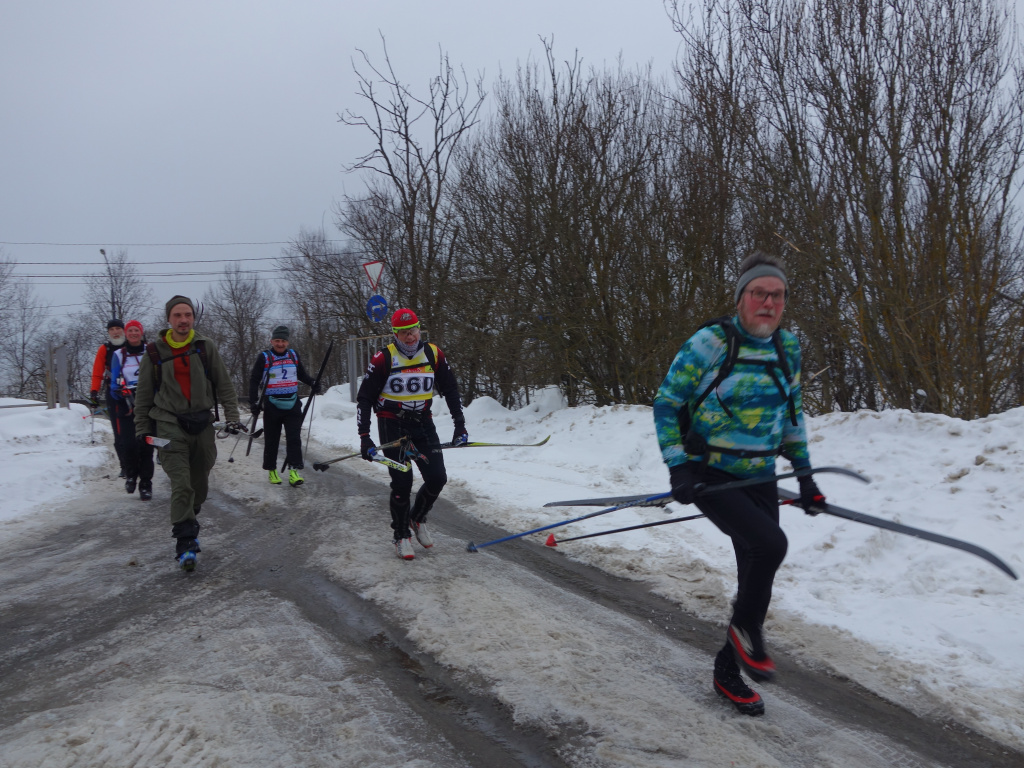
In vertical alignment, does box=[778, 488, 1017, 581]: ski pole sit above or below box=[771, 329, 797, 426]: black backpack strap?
below

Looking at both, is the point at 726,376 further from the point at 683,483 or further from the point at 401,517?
the point at 401,517

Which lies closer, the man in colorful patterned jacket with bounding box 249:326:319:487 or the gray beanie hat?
the gray beanie hat

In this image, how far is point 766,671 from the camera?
10.6 feet

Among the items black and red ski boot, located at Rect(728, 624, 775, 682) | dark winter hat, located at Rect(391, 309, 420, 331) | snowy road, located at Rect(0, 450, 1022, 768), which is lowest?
snowy road, located at Rect(0, 450, 1022, 768)

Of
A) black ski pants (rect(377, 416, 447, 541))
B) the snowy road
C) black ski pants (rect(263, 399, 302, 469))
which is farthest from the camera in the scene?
black ski pants (rect(263, 399, 302, 469))

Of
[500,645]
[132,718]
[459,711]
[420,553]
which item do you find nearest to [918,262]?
[420,553]

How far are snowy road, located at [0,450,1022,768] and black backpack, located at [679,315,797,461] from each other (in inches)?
48.4

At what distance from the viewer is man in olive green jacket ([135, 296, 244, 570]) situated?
575 cm

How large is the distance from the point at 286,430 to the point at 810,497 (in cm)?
751

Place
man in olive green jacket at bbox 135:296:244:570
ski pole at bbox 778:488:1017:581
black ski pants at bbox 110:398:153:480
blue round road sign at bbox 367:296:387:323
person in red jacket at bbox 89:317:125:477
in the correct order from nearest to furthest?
ski pole at bbox 778:488:1017:581 < man in olive green jacket at bbox 135:296:244:570 < black ski pants at bbox 110:398:153:480 < person in red jacket at bbox 89:317:125:477 < blue round road sign at bbox 367:296:387:323

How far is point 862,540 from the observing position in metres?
5.51

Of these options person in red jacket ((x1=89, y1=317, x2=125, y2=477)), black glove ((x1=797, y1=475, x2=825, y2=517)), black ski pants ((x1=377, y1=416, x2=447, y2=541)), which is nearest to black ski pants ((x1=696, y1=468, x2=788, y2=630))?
black glove ((x1=797, y1=475, x2=825, y2=517))

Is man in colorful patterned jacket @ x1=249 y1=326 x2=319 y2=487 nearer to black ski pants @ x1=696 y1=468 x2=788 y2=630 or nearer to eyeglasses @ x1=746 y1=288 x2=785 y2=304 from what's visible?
black ski pants @ x1=696 y1=468 x2=788 y2=630

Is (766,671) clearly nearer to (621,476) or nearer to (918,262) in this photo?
(621,476)
